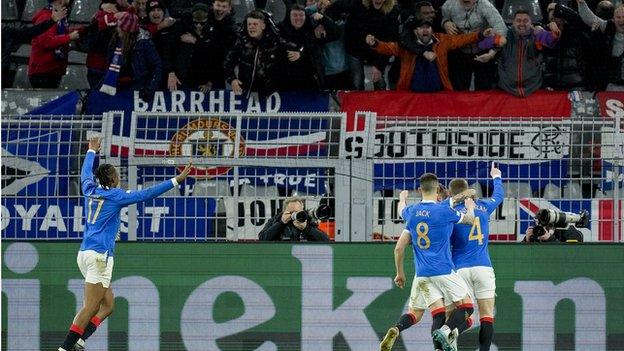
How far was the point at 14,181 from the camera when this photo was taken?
537 inches

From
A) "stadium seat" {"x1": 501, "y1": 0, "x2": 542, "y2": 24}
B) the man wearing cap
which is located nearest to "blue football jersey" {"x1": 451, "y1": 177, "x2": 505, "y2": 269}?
the man wearing cap

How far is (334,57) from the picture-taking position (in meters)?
16.8

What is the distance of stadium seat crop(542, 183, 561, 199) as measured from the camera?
44.4 ft

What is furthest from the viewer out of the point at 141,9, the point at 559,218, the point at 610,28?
the point at 141,9

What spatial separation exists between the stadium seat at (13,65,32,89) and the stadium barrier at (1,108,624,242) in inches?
123

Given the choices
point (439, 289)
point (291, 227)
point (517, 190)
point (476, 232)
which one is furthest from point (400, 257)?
point (517, 190)

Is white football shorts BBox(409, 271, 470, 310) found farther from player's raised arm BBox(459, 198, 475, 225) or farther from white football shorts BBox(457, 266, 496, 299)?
player's raised arm BBox(459, 198, 475, 225)

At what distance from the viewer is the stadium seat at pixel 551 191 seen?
1353cm

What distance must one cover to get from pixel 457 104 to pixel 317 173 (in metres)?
3.24

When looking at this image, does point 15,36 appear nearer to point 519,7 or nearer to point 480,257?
point 519,7

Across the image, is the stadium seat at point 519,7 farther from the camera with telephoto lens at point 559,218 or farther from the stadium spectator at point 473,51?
the camera with telephoto lens at point 559,218

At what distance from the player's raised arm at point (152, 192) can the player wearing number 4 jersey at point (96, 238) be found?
0.04 ft

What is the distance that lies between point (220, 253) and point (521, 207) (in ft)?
9.31

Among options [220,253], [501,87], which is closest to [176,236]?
[220,253]
